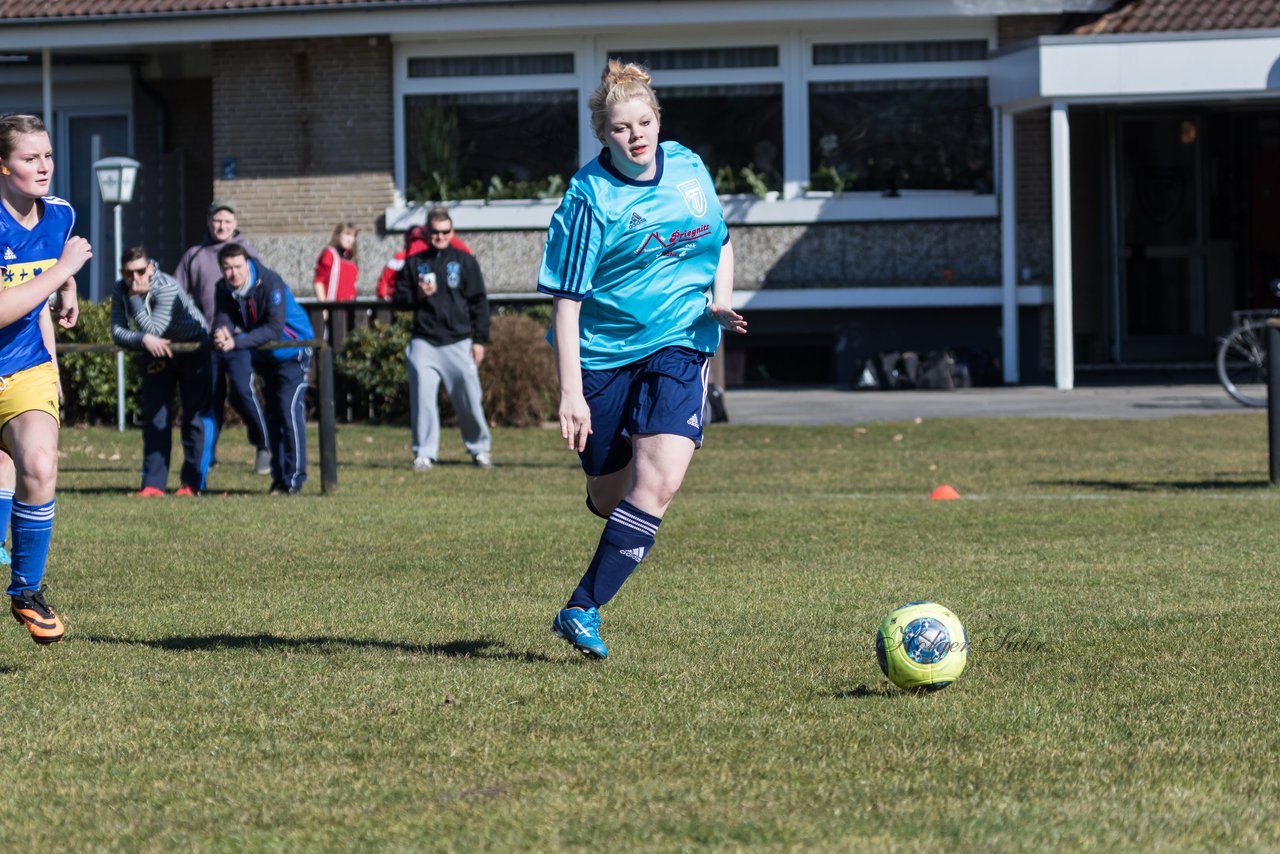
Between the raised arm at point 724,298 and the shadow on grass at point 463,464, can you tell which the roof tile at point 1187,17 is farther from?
the raised arm at point 724,298

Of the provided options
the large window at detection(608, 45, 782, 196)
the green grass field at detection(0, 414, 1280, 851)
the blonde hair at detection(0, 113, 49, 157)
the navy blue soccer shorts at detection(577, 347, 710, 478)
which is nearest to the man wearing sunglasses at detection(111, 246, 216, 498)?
the green grass field at detection(0, 414, 1280, 851)

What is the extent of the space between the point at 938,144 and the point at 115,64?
1160 cm

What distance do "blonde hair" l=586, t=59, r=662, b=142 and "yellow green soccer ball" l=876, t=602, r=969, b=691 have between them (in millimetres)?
1868

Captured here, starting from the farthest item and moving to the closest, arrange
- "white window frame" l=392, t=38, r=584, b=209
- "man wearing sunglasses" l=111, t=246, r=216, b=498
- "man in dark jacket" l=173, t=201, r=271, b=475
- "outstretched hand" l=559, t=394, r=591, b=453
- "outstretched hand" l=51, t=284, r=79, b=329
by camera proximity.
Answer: "white window frame" l=392, t=38, r=584, b=209, "man in dark jacket" l=173, t=201, r=271, b=475, "man wearing sunglasses" l=111, t=246, r=216, b=498, "outstretched hand" l=51, t=284, r=79, b=329, "outstretched hand" l=559, t=394, r=591, b=453

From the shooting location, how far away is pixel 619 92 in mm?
6234

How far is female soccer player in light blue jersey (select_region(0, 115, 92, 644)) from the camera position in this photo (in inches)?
263

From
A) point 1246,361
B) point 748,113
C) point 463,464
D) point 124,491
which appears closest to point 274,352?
point 124,491

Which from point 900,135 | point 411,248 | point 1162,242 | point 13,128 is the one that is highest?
point 900,135

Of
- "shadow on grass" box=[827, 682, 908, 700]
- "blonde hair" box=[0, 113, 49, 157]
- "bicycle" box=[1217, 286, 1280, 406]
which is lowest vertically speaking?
"shadow on grass" box=[827, 682, 908, 700]

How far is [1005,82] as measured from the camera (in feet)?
75.4

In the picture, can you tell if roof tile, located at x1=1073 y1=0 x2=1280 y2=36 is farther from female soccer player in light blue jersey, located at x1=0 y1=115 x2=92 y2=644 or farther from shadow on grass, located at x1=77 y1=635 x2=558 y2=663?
female soccer player in light blue jersey, located at x1=0 y1=115 x2=92 y2=644

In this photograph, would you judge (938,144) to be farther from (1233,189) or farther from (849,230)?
(1233,189)

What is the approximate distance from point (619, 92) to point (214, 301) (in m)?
8.25

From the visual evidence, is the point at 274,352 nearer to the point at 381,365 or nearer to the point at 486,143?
the point at 381,365
